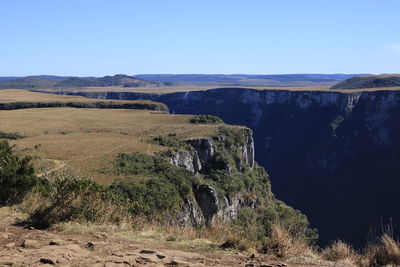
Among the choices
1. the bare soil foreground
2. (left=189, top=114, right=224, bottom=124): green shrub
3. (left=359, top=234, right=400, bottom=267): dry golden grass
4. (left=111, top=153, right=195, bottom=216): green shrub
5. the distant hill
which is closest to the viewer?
the bare soil foreground

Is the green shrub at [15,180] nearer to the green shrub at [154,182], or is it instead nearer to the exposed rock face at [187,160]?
the green shrub at [154,182]

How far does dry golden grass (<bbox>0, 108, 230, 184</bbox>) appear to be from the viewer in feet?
113

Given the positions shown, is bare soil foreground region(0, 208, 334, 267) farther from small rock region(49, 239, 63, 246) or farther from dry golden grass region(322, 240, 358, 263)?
dry golden grass region(322, 240, 358, 263)

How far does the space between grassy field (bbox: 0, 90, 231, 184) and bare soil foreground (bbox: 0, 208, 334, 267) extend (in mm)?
19158

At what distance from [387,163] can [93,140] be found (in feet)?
257

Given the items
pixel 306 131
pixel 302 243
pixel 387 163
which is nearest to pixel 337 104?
pixel 306 131

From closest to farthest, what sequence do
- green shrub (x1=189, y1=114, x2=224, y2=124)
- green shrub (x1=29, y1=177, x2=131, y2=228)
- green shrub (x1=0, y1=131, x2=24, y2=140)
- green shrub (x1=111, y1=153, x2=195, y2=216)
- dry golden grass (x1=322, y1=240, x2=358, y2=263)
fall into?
dry golden grass (x1=322, y1=240, x2=358, y2=263)
green shrub (x1=29, y1=177, x2=131, y2=228)
green shrub (x1=111, y1=153, x2=195, y2=216)
green shrub (x1=0, y1=131, x2=24, y2=140)
green shrub (x1=189, y1=114, x2=224, y2=124)

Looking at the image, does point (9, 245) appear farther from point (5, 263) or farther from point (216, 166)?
point (216, 166)

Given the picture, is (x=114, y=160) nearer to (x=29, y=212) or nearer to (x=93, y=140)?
(x=93, y=140)

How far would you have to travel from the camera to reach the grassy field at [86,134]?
33.8m

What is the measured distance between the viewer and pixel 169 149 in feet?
136

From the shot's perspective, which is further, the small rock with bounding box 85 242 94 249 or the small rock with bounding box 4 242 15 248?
the small rock with bounding box 85 242 94 249

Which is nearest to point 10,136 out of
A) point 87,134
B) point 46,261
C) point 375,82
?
point 87,134

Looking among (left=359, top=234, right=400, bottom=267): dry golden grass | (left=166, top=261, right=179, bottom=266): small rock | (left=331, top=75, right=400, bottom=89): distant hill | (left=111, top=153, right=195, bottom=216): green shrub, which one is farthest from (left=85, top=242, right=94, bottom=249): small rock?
(left=331, top=75, right=400, bottom=89): distant hill
